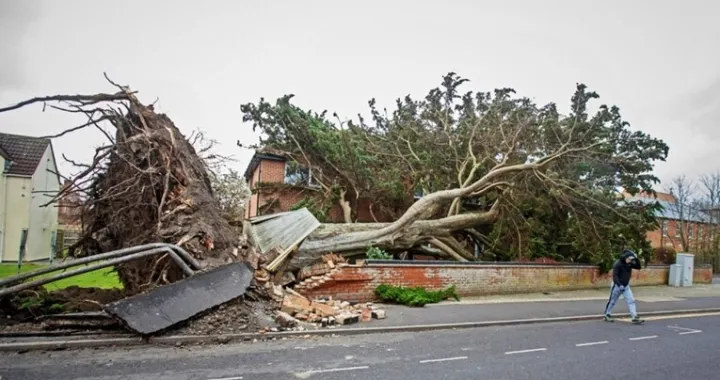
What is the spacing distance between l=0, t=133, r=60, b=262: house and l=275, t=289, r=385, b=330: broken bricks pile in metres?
19.9

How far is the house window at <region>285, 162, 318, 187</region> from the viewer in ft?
60.6

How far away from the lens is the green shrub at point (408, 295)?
415 inches

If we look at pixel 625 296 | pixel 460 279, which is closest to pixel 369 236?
pixel 460 279

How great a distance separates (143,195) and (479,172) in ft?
41.2

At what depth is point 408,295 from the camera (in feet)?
35.2

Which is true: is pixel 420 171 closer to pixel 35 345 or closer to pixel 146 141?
pixel 146 141

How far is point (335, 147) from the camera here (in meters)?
15.6

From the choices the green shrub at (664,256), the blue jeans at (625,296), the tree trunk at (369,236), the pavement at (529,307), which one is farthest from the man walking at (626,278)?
the green shrub at (664,256)

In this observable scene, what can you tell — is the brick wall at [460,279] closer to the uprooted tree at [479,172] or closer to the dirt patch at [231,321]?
the uprooted tree at [479,172]

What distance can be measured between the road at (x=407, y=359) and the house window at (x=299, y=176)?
11.5 metres

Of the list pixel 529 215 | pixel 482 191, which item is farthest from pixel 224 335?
→ pixel 529 215

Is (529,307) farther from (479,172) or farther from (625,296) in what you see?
(479,172)

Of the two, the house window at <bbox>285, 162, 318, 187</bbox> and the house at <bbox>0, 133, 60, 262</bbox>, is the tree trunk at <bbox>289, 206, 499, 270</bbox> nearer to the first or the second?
the house window at <bbox>285, 162, 318, 187</bbox>

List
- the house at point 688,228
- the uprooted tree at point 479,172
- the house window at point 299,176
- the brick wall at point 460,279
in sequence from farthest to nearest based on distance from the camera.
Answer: the house at point 688,228 < the house window at point 299,176 < the uprooted tree at point 479,172 < the brick wall at point 460,279
